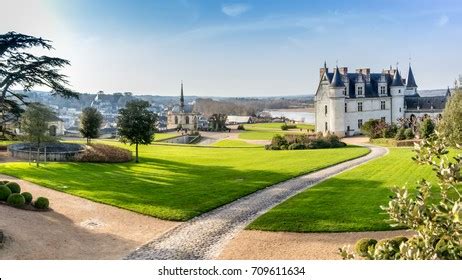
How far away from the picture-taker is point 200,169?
1916 cm

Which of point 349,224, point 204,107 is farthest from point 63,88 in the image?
point 204,107

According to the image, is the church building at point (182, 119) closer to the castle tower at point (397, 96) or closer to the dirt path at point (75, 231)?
the castle tower at point (397, 96)

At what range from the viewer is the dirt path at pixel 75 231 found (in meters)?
8.59

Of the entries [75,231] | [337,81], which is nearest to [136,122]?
[75,231]

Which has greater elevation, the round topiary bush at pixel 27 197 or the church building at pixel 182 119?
the church building at pixel 182 119

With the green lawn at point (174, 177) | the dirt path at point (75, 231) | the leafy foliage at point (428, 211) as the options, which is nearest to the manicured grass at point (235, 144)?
the green lawn at point (174, 177)

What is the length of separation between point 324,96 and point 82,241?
95.8 ft

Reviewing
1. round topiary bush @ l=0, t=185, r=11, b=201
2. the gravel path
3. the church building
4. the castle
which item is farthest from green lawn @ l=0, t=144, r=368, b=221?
the church building

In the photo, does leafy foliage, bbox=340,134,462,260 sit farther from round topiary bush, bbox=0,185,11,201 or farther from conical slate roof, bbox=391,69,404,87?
conical slate roof, bbox=391,69,404,87

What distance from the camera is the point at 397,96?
3747cm

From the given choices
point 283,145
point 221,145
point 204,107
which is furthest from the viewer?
point 204,107

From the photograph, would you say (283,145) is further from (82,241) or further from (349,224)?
(82,241)

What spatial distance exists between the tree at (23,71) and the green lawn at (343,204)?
9.31 meters

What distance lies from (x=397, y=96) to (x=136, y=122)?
24.1 m
